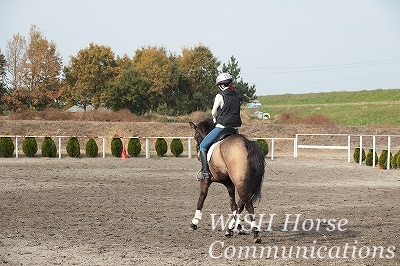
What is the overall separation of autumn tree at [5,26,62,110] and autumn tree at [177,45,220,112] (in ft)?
43.7

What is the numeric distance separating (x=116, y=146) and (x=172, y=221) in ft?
78.8

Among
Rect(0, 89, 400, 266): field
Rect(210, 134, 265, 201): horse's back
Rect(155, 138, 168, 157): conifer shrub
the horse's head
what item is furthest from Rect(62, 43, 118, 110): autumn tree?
Rect(210, 134, 265, 201): horse's back

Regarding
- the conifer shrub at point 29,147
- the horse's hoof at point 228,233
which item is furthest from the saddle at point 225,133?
A: the conifer shrub at point 29,147

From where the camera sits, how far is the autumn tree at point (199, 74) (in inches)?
2717

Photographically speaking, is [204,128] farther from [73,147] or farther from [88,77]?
[88,77]

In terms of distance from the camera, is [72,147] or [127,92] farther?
[127,92]

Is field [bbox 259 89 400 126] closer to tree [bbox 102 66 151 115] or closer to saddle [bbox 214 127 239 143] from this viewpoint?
tree [bbox 102 66 151 115]

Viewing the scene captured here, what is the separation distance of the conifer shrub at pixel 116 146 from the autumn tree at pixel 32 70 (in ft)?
92.0

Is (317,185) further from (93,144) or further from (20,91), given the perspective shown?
(20,91)

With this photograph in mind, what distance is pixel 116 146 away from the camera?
35781 mm

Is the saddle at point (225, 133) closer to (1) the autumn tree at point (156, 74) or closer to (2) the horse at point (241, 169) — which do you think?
(2) the horse at point (241, 169)

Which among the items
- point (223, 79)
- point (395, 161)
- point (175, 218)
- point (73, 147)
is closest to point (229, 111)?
point (223, 79)

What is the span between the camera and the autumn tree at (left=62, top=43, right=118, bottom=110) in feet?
221

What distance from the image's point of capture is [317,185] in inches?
811
